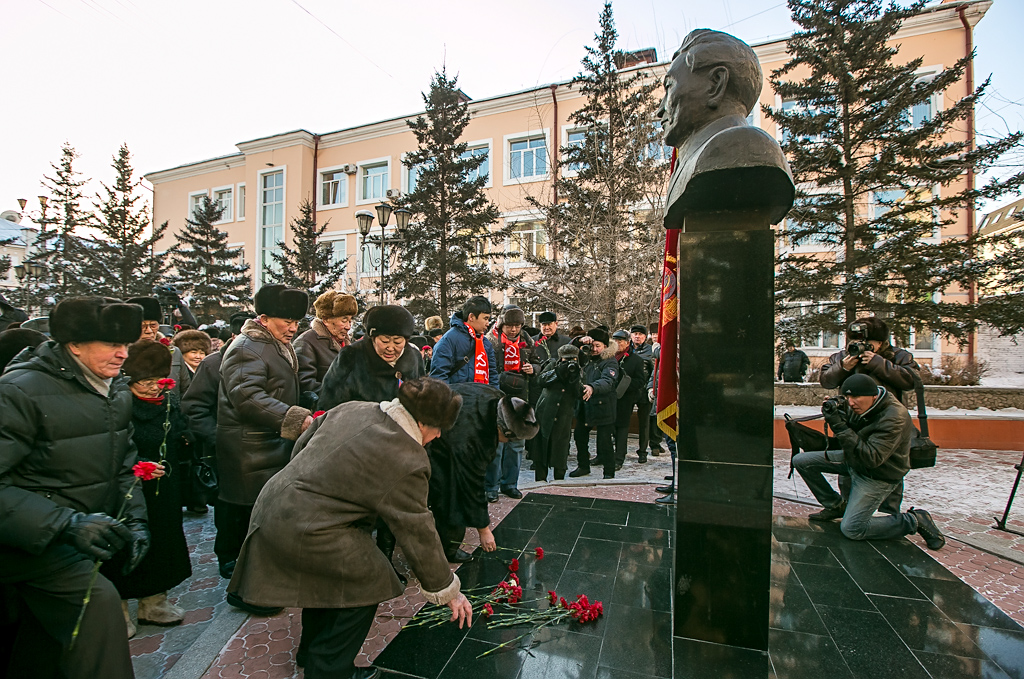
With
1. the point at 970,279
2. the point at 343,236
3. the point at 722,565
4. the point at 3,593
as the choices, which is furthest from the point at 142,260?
the point at 970,279

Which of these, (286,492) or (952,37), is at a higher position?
(952,37)

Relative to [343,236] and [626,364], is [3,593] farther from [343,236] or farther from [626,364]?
[343,236]

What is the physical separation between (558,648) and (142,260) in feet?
82.7

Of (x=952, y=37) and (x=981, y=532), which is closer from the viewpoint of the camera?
(x=981, y=532)

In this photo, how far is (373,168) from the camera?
27891mm

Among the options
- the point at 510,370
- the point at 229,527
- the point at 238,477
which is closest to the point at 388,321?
the point at 238,477

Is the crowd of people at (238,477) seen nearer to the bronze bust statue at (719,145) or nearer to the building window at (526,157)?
the bronze bust statue at (719,145)

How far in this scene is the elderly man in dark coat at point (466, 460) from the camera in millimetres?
3414

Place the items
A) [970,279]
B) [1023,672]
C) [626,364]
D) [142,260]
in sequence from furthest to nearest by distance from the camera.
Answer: [142,260] < [970,279] < [626,364] < [1023,672]

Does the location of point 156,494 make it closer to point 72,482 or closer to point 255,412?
point 255,412

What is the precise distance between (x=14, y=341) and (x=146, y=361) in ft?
2.16

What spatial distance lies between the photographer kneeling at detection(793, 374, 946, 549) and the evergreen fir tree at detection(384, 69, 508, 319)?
487 inches

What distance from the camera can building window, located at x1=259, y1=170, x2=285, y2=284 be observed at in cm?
2919

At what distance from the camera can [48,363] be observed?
2.03m
